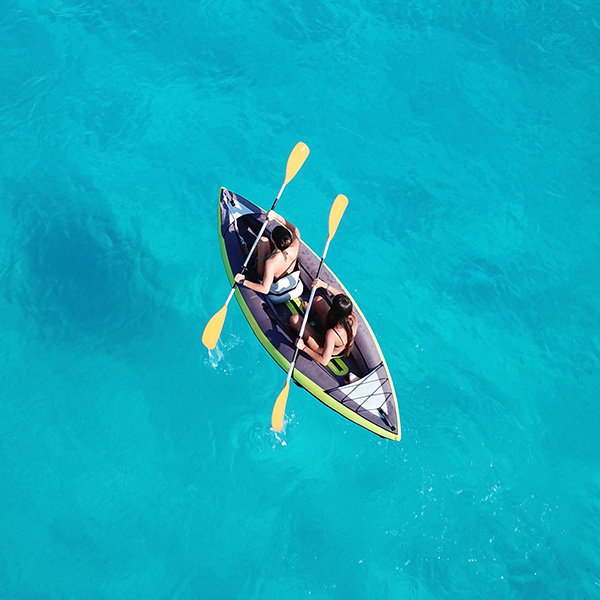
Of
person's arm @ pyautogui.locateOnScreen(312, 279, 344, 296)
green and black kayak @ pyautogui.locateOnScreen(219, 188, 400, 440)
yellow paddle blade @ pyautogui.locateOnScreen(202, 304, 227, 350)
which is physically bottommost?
yellow paddle blade @ pyautogui.locateOnScreen(202, 304, 227, 350)

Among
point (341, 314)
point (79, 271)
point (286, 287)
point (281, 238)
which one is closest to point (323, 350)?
point (341, 314)

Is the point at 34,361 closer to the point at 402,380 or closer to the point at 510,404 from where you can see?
the point at 402,380

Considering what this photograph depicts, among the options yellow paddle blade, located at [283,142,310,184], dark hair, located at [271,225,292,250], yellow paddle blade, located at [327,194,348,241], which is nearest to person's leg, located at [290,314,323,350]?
dark hair, located at [271,225,292,250]

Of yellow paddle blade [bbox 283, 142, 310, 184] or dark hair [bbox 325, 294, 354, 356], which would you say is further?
yellow paddle blade [bbox 283, 142, 310, 184]

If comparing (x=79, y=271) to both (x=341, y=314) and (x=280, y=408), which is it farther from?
(x=341, y=314)

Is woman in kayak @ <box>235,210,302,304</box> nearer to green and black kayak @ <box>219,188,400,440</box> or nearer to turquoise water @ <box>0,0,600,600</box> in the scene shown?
green and black kayak @ <box>219,188,400,440</box>

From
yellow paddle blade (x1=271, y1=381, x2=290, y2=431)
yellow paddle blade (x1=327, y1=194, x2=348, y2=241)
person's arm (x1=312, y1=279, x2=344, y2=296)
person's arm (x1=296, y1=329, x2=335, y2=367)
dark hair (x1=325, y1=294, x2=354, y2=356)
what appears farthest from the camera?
yellow paddle blade (x1=327, y1=194, x2=348, y2=241)
